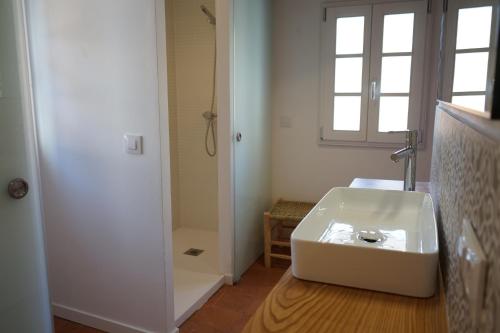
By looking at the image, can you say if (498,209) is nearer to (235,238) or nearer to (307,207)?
(235,238)

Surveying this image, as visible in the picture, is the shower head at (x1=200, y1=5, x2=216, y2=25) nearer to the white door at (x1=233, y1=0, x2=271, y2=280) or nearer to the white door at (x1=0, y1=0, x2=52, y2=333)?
the white door at (x1=233, y1=0, x2=271, y2=280)

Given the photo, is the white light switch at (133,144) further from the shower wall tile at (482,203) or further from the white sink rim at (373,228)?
the shower wall tile at (482,203)

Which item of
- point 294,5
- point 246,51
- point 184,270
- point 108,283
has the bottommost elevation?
point 184,270

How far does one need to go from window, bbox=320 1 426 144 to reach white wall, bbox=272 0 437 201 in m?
0.10

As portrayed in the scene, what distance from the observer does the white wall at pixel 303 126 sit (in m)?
3.08

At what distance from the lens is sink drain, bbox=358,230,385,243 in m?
1.09

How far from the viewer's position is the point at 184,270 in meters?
2.89

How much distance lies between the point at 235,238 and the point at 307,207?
73 centimetres

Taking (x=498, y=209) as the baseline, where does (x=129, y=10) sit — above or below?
above

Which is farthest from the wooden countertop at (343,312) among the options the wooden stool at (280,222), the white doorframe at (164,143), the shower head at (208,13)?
the shower head at (208,13)

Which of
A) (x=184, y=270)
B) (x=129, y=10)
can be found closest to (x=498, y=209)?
(x=129, y=10)

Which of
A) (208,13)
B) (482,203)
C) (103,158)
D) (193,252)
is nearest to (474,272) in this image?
(482,203)

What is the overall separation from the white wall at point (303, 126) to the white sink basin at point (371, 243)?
5.94 ft

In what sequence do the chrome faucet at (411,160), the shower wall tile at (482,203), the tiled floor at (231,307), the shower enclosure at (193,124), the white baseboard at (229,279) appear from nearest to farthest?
the shower wall tile at (482,203)
the chrome faucet at (411,160)
the tiled floor at (231,307)
the white baseboard at (229,279)
the shower enclosure at (193,124)
